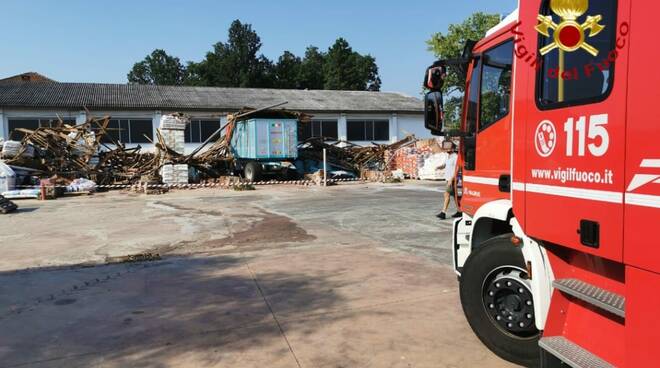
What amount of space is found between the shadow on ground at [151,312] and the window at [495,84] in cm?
249

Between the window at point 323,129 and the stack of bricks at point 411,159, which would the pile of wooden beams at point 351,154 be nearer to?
the stack of bricks at point 411,159

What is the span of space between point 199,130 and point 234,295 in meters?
28.6

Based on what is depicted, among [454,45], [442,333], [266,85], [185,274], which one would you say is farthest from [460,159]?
[266,85]

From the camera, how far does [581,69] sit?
3.04 meters

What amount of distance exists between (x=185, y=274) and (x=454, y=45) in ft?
101

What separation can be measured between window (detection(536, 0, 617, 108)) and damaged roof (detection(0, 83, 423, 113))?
31.5m

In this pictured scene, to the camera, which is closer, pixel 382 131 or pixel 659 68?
pixel 659 68

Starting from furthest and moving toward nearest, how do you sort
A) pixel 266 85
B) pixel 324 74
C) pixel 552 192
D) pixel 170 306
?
pixel 324 74 < pixel 266 85 < pixel 170 306 < pixel 552 192

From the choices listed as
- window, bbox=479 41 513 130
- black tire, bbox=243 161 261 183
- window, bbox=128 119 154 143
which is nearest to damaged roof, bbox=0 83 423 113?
window, bbox=128 119 154 143

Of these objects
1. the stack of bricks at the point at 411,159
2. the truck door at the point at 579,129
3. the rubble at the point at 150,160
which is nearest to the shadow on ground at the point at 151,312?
the truck door at the point at 579,129

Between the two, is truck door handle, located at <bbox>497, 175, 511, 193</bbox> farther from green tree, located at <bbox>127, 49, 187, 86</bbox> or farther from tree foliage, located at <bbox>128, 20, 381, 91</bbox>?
green tree, located at <bbox>127, 49, 187, 86</bbox>

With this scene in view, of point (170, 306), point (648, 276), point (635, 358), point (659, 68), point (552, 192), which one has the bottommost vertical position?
point (170, 306)

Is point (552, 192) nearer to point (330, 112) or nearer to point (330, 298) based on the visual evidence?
point (330, 298)

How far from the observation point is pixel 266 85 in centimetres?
7344
